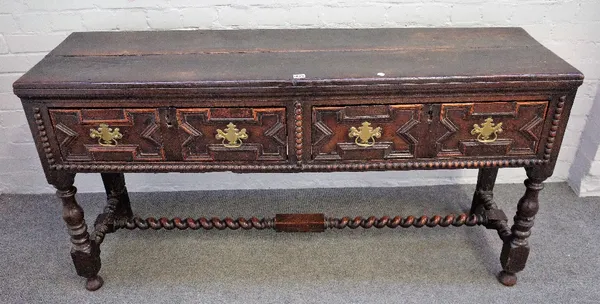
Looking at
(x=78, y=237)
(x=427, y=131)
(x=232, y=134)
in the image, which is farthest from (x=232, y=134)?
(x=78, y=237)

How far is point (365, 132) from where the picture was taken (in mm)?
1939

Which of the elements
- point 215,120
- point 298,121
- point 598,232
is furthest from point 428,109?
point 598,232

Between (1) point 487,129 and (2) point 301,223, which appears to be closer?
(1) point 487,129

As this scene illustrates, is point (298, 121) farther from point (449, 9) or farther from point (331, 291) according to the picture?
point (449, 9)

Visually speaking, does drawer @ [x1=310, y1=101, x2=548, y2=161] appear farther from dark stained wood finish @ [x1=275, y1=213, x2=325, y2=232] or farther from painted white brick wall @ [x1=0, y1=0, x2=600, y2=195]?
painted white brick wall @ [x1=0, y1=0, x2=600, y2=195]

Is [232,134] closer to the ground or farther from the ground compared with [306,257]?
farther from the ground

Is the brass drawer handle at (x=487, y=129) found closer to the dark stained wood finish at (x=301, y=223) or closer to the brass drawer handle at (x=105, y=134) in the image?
the dark stained wood finish at (x=301, y=223)

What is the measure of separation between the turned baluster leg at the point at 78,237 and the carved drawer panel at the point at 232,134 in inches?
22.1

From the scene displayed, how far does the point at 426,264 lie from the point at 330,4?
1.39 metres

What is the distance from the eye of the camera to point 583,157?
9.86 ft

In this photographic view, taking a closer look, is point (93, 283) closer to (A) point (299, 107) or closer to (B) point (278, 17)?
(A) point (299, 107)

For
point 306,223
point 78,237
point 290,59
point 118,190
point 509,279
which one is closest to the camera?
point 290,59

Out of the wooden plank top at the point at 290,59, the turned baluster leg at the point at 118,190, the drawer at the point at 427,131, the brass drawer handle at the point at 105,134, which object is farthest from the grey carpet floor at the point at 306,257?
the wooden plank top at the point at 290,59

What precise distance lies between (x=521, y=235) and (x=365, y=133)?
3.06 feet
